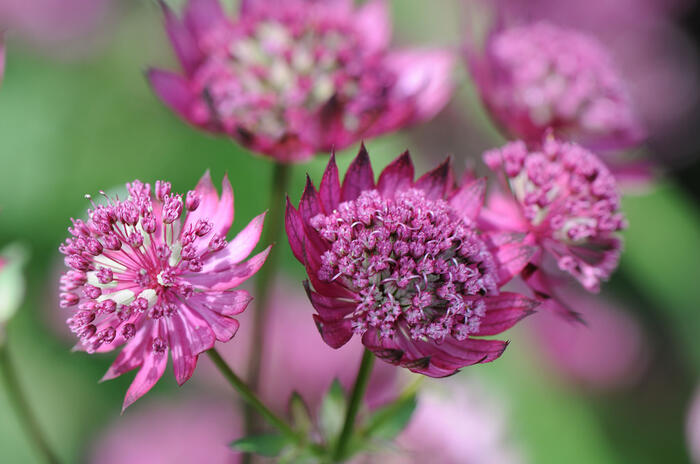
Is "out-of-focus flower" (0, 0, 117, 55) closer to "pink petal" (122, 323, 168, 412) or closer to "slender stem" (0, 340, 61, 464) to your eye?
"slender stem" (0, 340, 61, 464)

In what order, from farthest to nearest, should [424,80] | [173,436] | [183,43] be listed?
[173,436]
[424,80]
[183,43]

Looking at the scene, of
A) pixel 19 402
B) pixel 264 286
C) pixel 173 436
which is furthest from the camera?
pixel 173 436

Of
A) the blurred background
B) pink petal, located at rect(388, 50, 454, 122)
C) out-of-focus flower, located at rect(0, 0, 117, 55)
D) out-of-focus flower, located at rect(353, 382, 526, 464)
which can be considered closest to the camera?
pink petal, located at rect(388, 50, 454, 122)

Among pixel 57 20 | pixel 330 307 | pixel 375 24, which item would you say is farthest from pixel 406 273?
pixel 57 20

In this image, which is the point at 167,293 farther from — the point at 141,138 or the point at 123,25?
the point at 123,25

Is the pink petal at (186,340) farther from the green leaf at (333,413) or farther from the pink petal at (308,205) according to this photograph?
the green leaf at (333,413)

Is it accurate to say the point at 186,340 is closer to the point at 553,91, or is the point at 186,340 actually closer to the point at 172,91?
the point at 172,91

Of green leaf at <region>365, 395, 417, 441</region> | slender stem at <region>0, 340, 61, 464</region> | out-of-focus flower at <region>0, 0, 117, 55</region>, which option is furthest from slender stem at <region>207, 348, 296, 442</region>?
out-of-focus flower at <region>0, 0, 117, 55</region>

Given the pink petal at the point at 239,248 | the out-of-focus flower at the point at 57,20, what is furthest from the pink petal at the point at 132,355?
the out-of-focus flower at the point at 57,20
